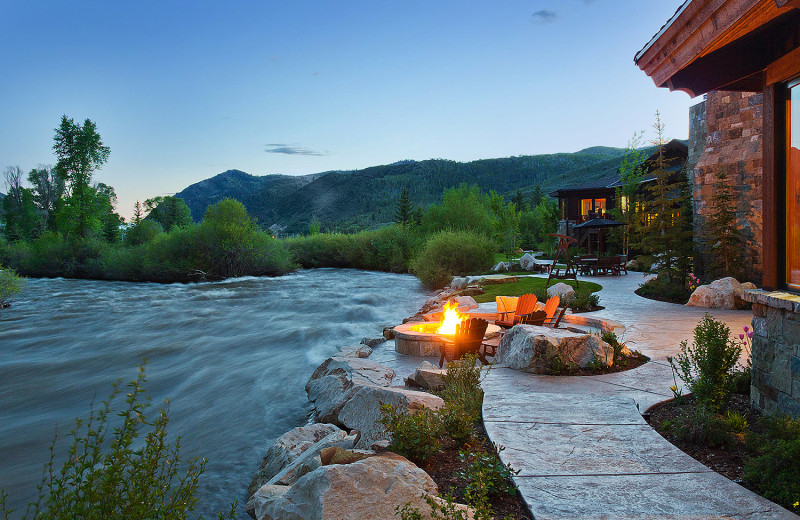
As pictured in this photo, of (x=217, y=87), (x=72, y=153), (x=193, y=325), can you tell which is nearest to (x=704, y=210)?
(x=193, y=325)

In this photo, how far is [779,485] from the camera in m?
2.56

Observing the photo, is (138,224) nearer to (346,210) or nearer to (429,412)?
(429,412)

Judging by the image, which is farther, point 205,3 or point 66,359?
point 205,3

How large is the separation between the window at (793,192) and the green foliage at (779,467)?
4.43 feet

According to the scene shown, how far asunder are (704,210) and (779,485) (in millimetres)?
11524

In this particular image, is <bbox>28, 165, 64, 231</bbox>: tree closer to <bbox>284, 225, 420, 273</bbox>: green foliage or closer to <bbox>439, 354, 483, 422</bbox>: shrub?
<bbox>284, 225, 420, 273</bbox>: green foliage

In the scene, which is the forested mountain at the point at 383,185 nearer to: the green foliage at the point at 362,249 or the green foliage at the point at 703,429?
the green foliage at the point at 362,249

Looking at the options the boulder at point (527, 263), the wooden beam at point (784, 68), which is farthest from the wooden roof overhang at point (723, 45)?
the boulder at point (527, 263)

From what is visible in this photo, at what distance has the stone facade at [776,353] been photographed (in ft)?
10.6

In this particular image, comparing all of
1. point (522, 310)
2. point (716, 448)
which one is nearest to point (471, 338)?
point (522, 310)

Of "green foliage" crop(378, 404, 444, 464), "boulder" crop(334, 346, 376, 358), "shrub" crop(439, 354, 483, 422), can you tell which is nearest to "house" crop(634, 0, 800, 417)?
"shrub" crop(439, 354, 483, 422)

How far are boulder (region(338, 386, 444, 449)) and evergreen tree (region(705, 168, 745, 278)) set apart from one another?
32.8ft

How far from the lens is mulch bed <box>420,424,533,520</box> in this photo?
2586 mm

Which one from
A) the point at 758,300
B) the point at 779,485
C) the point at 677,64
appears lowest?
the point at 779,485
